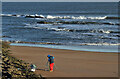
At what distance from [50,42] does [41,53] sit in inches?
249

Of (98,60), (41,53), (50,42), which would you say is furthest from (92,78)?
(50,42)

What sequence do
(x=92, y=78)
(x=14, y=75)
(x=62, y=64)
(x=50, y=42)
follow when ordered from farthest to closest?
(x=50, y=42)
(x=62, y=64)
(x=92, y=78)
(x=14, y=75)

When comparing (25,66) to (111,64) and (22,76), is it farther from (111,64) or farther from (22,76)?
(111,64)

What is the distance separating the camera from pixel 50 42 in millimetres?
25453

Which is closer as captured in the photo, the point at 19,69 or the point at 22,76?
the point at 22,76

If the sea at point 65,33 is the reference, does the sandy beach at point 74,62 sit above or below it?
below

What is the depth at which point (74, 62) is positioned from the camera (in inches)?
640

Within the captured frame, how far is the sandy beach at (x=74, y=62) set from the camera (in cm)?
1386

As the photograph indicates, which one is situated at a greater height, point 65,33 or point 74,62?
point 65,33

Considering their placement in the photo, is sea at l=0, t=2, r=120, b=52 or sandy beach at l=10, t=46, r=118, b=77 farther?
sea at l=0, t=2, r=120, b=52

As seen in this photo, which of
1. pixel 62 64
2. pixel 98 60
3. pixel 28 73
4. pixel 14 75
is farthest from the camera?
pixel 98 60

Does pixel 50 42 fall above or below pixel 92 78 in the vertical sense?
above

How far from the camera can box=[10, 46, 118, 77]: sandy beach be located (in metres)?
13.9

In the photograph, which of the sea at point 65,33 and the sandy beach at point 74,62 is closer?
the sandy beach at point 74,62
